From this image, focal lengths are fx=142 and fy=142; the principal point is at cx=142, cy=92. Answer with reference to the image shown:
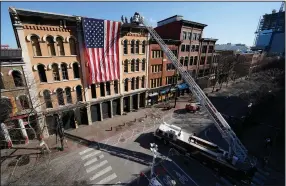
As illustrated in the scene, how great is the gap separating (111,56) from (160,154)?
1493 cm

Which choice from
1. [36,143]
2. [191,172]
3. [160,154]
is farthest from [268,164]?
[36,143]

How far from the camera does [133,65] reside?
24594mm

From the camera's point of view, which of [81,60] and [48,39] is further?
[81,60]

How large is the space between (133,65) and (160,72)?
6871 millimetres

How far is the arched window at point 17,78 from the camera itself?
1527 cm

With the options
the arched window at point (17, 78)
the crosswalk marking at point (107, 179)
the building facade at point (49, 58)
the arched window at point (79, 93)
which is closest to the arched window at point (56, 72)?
the building facade at point (49, 58)

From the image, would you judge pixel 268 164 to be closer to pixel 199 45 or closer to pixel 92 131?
pixel 92 131

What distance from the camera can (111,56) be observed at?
827 inches

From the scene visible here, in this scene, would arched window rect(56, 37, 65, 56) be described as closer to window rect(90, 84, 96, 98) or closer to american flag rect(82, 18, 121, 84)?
american flag rect(82, 18, 121, 84)

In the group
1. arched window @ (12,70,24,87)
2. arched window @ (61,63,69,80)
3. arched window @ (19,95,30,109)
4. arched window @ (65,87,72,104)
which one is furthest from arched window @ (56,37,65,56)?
arched window @ (19,95,30,109)

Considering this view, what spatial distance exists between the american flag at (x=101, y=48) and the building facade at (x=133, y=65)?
4.55ft

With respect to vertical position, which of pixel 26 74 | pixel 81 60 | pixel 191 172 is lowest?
pixel 191 172

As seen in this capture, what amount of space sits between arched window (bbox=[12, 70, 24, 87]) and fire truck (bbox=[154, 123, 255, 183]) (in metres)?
16.8

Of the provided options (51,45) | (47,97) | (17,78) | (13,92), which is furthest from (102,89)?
(13,92)
